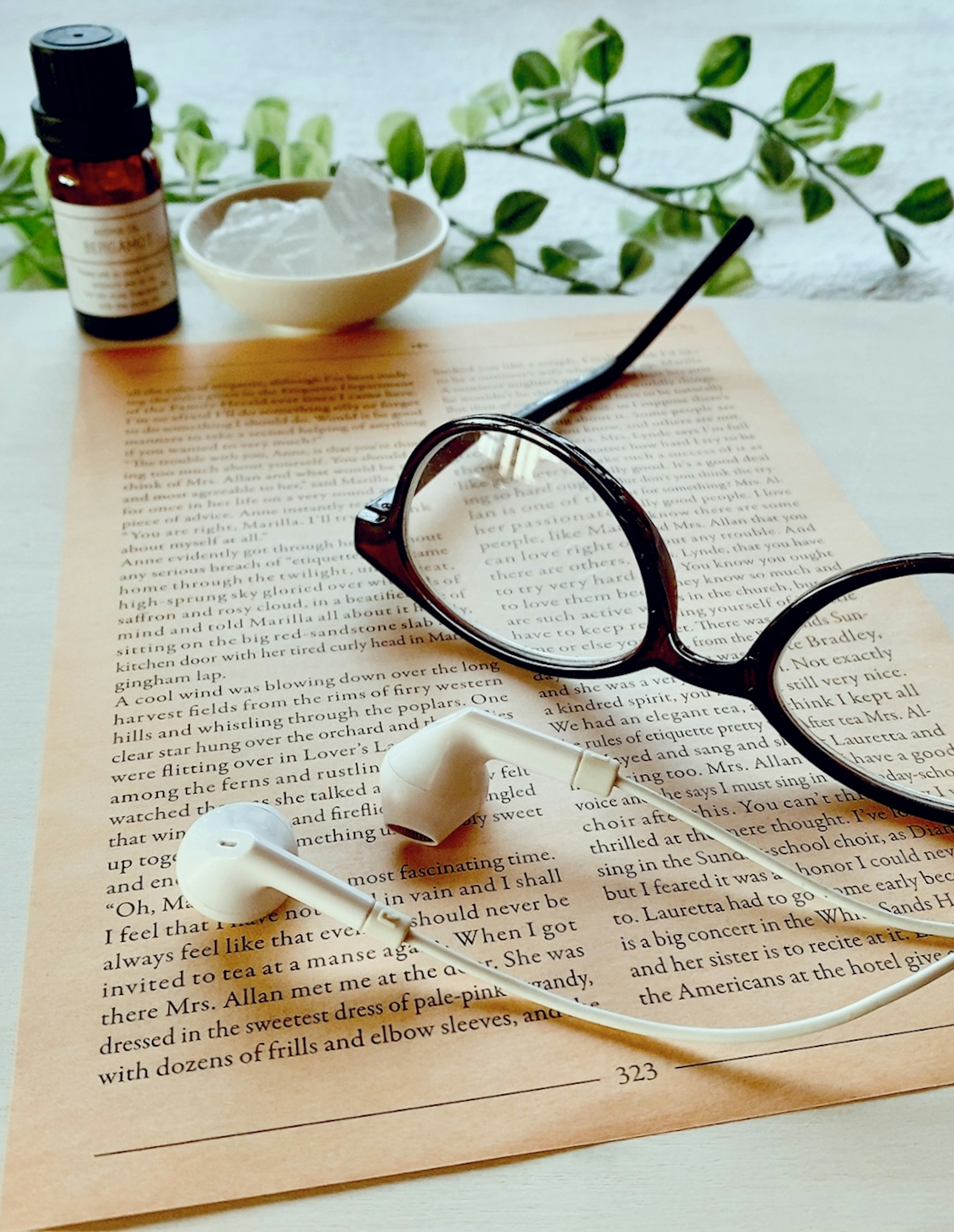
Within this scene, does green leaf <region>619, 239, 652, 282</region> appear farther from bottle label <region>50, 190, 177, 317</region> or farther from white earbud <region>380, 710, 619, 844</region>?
white earbud <region>380, 710, 619, 844</region>

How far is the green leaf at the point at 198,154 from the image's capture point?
0.75 m

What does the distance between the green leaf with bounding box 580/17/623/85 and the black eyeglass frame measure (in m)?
0.39

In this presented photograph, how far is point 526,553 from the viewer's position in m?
0.50

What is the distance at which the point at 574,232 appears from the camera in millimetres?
825

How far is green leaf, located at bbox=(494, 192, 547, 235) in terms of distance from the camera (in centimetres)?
74

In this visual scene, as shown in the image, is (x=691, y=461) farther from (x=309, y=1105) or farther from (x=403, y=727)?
(x=309, y=1105)

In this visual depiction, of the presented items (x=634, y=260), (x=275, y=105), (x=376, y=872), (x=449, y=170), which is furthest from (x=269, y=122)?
(x=376, y=872)

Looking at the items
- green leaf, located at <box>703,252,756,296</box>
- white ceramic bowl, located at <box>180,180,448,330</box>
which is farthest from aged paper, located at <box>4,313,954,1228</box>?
green leaf, located at <box>703,252,756,296</box>

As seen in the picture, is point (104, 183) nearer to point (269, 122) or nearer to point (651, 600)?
point (269, 122)

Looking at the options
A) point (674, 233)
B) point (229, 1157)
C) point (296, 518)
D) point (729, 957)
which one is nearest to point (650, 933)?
point (729, 957)

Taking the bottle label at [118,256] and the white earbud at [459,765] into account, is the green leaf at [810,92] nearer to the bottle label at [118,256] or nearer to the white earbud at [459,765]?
the bottle label at [118,256]

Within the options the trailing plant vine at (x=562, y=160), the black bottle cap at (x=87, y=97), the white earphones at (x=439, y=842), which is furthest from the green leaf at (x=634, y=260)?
the white earphones at (x=439, y=842)

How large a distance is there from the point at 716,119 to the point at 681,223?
0.08 metres

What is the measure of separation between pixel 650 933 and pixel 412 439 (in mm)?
322
